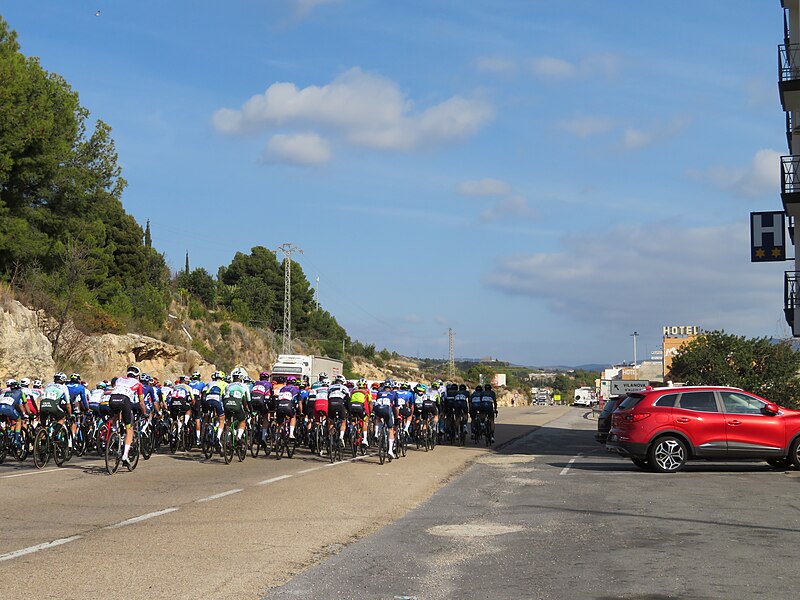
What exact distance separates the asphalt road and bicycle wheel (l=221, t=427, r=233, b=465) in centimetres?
555

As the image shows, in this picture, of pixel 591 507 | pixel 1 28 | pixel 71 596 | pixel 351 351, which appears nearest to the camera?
pixel 71 596

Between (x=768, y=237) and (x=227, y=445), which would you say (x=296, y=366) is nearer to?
(x=768, y=237)

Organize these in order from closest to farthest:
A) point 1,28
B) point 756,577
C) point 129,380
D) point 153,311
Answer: point 756,577
point 129,380
point 1,28
point 153,311

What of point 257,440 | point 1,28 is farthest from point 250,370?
point 257,440

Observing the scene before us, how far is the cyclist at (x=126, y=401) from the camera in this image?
17.3 meters

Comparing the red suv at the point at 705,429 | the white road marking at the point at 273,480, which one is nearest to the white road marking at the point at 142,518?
the white road marking at the point at 273,480

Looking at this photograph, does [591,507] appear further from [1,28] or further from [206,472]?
[1,28]

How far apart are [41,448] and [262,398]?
16.0ft

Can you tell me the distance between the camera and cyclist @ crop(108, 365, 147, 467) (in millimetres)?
17344

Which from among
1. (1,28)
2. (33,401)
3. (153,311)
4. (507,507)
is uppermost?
(1,28)

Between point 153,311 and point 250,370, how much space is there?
14450 millimetres

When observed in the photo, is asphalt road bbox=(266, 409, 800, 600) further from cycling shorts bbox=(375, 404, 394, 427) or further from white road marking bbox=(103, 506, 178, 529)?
cycling shorts bbox=(375, 404, 394, 427)

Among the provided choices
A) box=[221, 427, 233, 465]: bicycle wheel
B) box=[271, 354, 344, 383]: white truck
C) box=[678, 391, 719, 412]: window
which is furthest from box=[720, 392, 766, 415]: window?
box=[271, 354, 344, 383]: white truck

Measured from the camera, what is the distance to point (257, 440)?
73.5 feet
